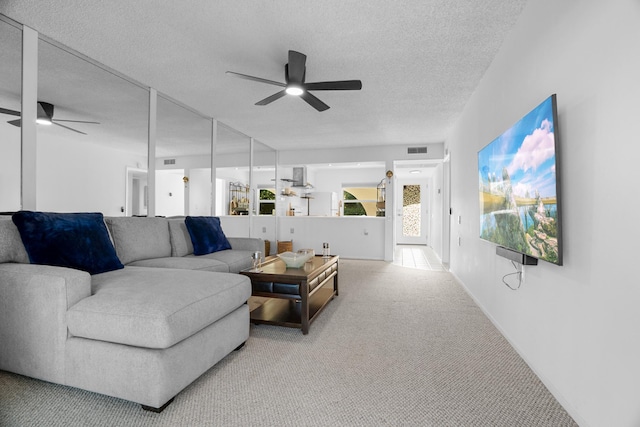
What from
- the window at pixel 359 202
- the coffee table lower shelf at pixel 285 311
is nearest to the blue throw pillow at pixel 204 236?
the coffee table lower shelf at pixel 285 311

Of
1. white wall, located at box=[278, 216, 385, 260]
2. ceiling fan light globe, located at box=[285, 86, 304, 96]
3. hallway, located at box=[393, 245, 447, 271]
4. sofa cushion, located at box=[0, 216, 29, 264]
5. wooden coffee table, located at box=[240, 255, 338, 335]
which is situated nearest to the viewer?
sofa cushion, located at box=[0, 216, 29, 264]

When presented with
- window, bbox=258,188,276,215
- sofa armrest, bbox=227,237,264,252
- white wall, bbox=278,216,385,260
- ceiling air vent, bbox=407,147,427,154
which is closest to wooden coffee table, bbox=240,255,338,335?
sofa armrest, bbox=227,237,264,252

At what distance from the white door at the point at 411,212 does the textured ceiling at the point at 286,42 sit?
19.6 ft

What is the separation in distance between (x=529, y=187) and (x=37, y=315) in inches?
113

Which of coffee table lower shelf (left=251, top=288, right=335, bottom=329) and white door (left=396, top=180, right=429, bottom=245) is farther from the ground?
white door (left=396, top=180, right=429, bottom=245)

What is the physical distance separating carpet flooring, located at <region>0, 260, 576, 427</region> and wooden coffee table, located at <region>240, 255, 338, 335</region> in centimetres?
10

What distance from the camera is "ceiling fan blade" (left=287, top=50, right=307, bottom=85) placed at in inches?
109

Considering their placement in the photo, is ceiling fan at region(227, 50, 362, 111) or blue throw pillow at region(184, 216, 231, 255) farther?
blue throw pillow at region(184, 216, 231, 255)

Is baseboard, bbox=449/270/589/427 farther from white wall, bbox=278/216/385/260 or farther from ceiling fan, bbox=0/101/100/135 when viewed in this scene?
ceiling fan, bbox=0/101/100/135

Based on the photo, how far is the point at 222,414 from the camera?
1.53m

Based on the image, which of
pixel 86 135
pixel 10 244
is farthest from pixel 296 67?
pixel 86 135

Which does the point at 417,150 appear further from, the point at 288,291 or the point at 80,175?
the point at 80,175

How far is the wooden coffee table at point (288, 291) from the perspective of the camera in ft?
8.41

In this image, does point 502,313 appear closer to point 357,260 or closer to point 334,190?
point 357,260
